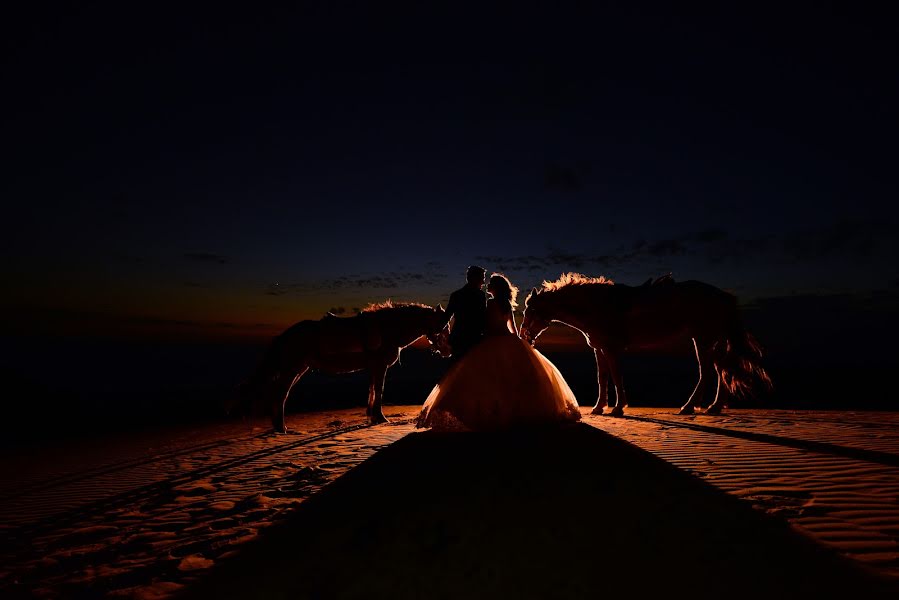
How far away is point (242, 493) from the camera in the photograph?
4266mm

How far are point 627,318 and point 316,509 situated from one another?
8215 mm

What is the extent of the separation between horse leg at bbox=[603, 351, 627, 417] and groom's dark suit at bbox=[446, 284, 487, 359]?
4.07 meters

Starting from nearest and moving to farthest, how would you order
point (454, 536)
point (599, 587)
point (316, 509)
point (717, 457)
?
1. point (599, 587)
2. point (454, 536)
3. point (316, 509)
4. point (717, 457)

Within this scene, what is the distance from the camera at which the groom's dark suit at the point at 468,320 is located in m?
7.04

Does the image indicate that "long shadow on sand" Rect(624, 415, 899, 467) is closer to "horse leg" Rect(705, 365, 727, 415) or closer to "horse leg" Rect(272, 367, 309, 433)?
"horse leg" Rect(705, 365, 727, 415)

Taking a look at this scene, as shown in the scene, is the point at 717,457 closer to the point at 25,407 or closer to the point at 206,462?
the point at 206,462

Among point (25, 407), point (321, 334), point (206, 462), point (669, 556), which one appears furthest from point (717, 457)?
point (25, 407)

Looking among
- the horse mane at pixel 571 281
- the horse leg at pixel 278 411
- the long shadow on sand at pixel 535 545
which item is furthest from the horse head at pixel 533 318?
the long shadow on sand at pixel 535 545

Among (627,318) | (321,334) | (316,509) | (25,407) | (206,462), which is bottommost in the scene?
(25,407)

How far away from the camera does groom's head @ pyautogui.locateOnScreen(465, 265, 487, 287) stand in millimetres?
7073

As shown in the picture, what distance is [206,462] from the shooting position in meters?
6.11

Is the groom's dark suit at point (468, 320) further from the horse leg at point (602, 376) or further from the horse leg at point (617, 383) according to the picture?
the horse leg at point (602, 376)

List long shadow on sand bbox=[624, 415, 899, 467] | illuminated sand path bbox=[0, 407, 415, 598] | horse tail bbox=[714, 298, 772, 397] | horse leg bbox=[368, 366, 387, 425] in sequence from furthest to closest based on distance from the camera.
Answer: horse leg bbox=[368, 366, 387, 425]
horse tail bbox=[714, 298, 772, 397]
long shadow on sand bbox=[624, 415, 899, 467]
illuminated sand path bbox=[0, 407, 415, 598]

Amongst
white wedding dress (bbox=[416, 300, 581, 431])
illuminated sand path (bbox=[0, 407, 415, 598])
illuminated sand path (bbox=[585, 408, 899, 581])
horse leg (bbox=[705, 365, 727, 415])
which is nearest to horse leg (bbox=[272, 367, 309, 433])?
illuminated sand path (bbox=[0, 407, 415, 598])
